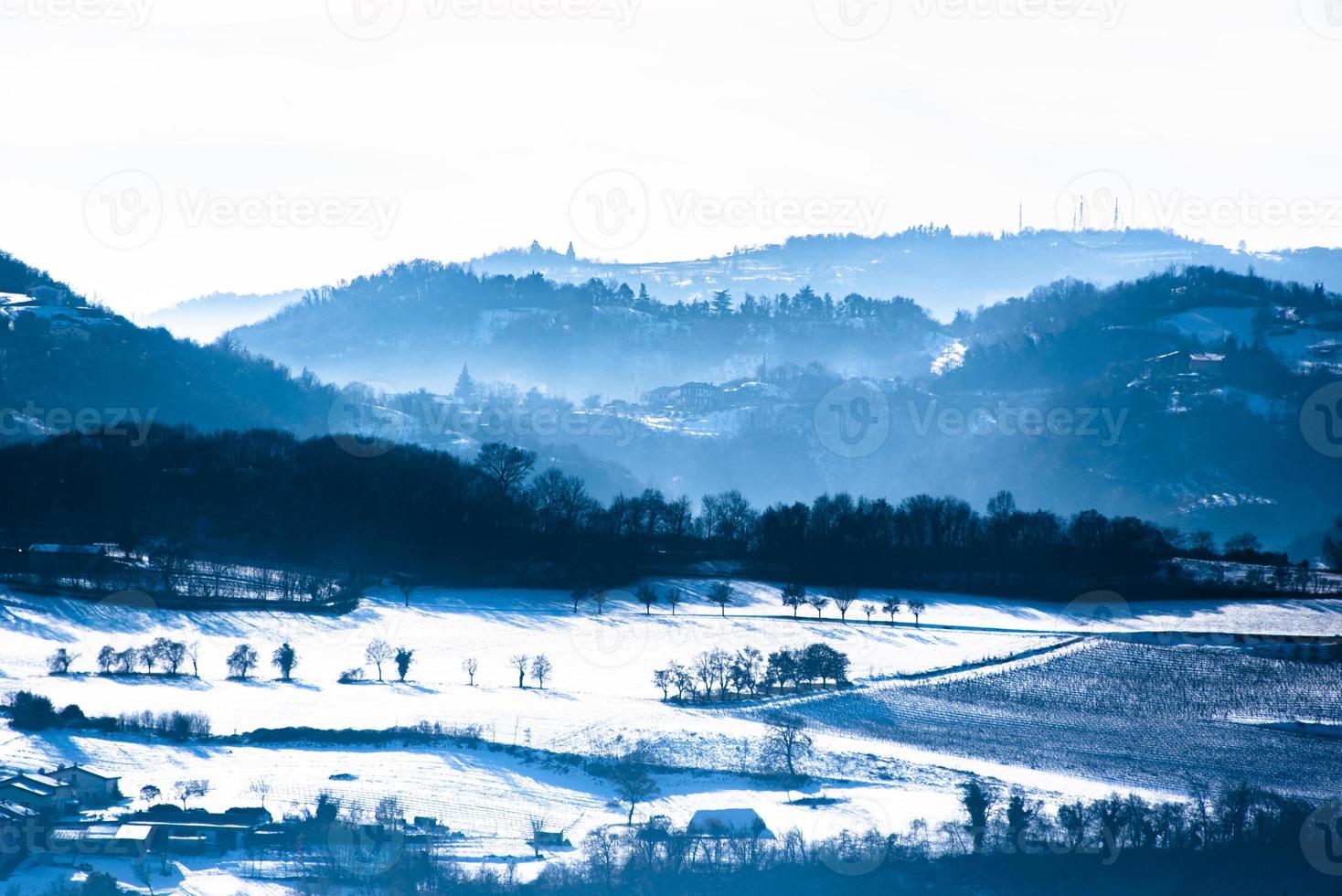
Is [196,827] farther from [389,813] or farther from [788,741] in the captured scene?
[788,741]

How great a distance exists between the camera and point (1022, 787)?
44.3 m

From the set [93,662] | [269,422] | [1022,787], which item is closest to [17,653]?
[93,662]

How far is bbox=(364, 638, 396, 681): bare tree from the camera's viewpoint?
56.6 meters

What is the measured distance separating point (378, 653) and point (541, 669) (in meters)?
5.97

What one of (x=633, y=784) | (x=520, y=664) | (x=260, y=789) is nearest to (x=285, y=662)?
(x=520, y=664)

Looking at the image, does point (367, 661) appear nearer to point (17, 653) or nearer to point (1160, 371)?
point (17, 653)

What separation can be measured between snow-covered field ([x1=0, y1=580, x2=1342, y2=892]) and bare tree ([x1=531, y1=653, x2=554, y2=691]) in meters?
0.35

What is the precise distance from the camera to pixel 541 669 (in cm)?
5559

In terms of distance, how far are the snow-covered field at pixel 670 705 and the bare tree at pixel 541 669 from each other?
13.7 inches

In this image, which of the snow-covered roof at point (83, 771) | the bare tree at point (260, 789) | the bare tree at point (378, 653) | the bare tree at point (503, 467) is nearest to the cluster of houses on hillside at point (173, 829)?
the snow-covered roof at point (83, 771)

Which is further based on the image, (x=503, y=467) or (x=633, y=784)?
(x=503, y=467)

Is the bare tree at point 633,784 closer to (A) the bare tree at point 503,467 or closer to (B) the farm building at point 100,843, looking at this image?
(B) the farm building at point 100,843

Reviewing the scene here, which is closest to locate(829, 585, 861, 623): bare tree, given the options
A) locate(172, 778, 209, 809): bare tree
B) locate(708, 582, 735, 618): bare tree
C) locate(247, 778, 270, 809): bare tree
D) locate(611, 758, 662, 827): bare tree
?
locate(708, 582, 735, 618): bare tree

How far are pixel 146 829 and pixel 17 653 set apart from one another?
2026cm
